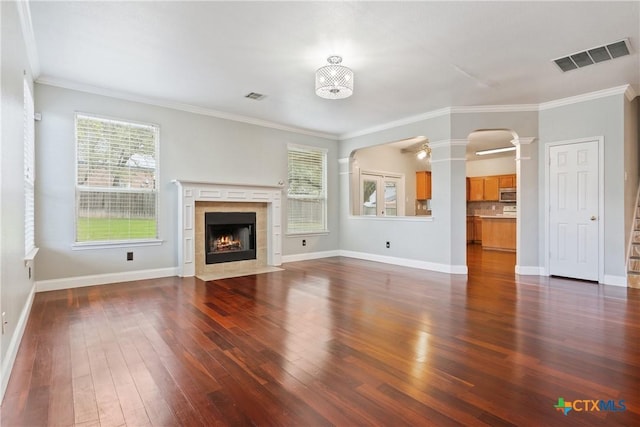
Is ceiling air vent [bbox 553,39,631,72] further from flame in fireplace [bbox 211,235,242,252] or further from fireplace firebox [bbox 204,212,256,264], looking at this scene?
flame in fireplace [bbox 211,235,242,252]

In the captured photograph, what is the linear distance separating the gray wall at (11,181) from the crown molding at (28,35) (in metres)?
0.11

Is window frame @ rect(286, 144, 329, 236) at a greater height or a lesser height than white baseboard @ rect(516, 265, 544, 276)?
greater

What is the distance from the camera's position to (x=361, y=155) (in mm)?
8172

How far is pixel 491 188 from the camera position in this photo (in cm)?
986

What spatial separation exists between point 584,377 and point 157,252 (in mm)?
5187

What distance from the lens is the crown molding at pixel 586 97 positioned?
14.7 feet

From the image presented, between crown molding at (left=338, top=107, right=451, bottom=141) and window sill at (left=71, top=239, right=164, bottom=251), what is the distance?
4.33 metres

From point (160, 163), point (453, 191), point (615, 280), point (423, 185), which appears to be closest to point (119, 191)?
point (160, 163)

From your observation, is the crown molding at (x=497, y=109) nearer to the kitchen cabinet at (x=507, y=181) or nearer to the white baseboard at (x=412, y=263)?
the white baseboard at (x=412, y=263)

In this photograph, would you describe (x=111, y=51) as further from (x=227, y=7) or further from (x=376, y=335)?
(x=376, y=335)

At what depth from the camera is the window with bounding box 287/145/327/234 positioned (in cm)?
684

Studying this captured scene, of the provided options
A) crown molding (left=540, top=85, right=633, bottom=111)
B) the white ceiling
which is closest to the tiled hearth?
the white ceiling

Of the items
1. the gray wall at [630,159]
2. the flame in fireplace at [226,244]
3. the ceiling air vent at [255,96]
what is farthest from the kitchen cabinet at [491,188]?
the ceiling air vent at [255,96]

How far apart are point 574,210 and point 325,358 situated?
4666 millimetres
